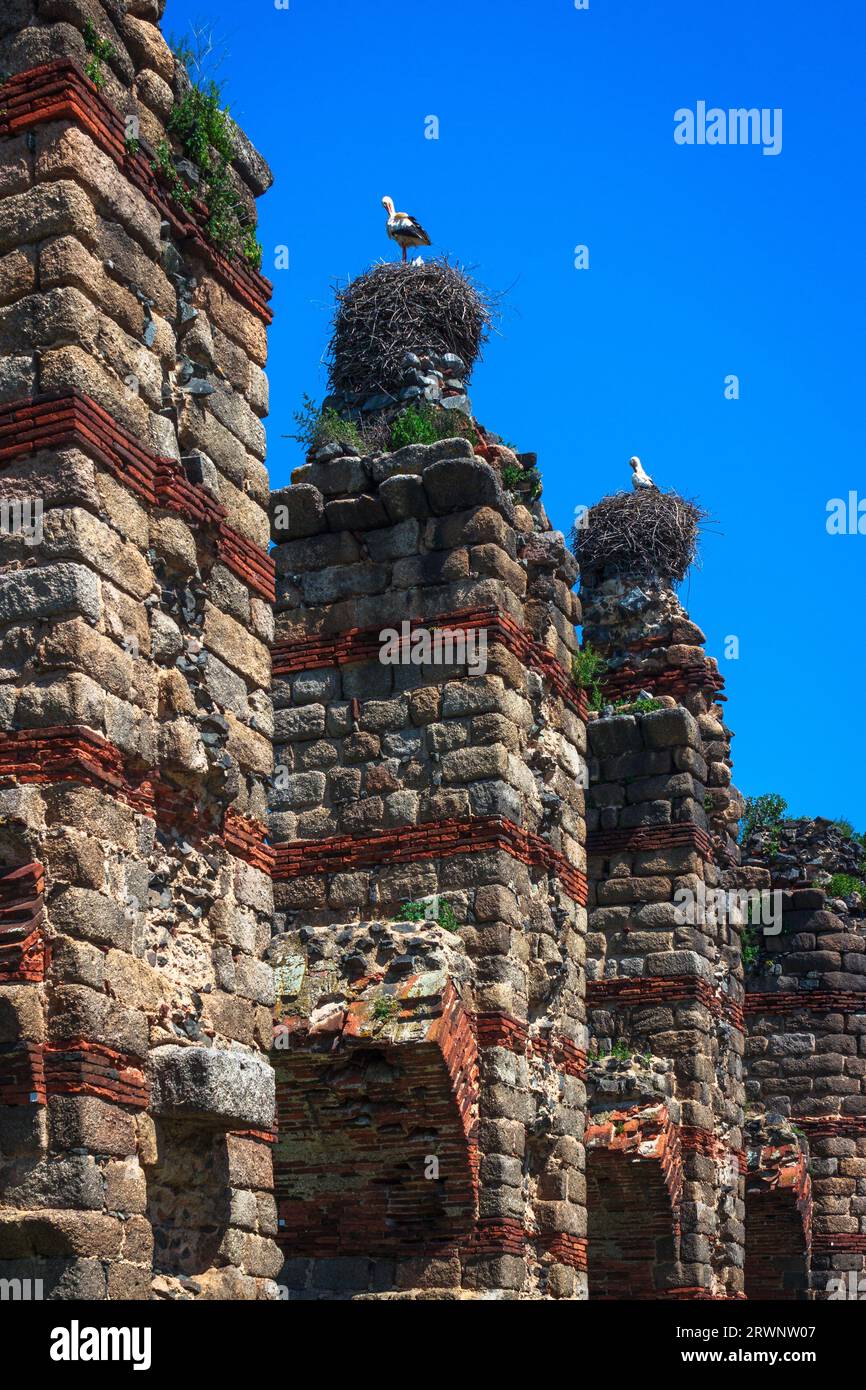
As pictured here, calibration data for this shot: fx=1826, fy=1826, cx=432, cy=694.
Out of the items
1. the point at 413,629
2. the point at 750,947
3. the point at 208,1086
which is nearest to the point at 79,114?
the point at 208,1086

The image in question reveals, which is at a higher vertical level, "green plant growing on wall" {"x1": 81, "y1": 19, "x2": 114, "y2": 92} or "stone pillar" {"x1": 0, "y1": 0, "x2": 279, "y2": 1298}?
"green plant growing on wall" {"x1": 81, "y1": 19, "x2": 114, "y2": 92}

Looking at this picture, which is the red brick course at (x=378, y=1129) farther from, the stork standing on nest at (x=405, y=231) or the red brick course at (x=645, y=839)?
the stork standing on nest at (x=405, y=231)

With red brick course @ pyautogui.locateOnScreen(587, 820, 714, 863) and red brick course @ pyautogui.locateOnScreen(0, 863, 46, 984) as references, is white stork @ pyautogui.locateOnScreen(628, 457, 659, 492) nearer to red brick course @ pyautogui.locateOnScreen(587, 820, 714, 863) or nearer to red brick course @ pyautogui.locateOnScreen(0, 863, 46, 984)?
red brick course @ pyautogui.locateOnScreen(587, 820, 714, 863)

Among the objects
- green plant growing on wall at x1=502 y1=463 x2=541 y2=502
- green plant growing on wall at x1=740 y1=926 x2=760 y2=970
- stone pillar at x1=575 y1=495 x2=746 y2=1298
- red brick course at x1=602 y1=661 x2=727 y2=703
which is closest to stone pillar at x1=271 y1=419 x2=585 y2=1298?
green plant growing on wall at x1=502 y1=463 x2=541 y2=502

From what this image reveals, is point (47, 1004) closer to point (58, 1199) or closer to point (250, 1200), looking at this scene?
point (58, 1199)

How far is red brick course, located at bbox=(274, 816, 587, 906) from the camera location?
10.0 meters

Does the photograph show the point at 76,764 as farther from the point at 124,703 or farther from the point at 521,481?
the point at 521,481

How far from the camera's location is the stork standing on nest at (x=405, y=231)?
13.3 meters

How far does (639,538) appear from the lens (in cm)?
1680

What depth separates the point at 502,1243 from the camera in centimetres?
944

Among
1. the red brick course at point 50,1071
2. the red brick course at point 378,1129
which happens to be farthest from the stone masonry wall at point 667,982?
the red brick course at point 50,1071

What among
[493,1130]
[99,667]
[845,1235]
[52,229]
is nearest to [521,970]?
[493,1130]
